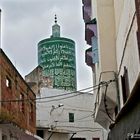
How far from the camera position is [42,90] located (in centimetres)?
4369

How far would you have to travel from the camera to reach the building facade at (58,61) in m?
51.9

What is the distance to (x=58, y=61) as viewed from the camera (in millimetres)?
52781

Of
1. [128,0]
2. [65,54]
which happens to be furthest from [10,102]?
[65,54]

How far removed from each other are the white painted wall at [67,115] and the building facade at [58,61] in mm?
3854

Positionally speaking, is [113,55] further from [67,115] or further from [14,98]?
[67,115]

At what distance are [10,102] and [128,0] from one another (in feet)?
46.8

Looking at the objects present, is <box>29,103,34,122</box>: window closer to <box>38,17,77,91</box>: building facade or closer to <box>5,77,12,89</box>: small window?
<box>5,77,12,89</box>: small window

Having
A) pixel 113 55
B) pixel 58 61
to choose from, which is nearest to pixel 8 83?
Answer: pixel 113 55

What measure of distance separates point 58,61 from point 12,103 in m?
28.2

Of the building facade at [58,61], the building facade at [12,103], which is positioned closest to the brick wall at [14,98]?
the building facade at [12,103]

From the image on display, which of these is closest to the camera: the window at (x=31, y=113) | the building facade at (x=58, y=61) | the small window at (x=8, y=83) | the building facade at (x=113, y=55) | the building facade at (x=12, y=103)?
the building facade at (x=113, y=55)

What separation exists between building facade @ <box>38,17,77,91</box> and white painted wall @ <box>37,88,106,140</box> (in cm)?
385

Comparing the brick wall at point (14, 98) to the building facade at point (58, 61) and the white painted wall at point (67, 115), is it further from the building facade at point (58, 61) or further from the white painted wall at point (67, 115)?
the building facade at point (58, 61)

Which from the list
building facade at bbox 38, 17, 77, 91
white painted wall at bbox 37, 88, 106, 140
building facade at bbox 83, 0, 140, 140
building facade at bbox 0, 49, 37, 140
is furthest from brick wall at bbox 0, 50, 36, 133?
building facade at bbox 38, 17, 77, 91
